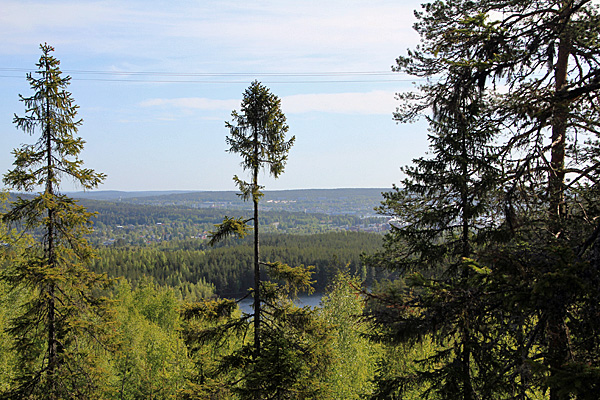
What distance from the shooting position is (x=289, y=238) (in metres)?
137

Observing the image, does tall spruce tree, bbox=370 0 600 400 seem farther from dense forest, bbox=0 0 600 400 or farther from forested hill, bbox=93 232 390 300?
forested hill, bbox=93 232 390 300

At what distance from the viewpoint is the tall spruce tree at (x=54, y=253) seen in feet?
28.6

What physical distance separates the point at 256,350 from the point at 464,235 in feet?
16.5

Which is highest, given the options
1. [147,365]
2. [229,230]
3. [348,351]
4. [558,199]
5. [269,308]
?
[558,199]

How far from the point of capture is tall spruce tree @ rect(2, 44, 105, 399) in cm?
870

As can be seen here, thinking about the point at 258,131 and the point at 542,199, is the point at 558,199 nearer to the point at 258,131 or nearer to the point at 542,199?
the point at 542,199

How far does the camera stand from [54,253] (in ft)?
29.3

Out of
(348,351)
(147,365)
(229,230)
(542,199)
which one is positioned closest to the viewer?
(542,199)

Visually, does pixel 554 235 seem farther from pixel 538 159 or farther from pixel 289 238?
pixel 289 238

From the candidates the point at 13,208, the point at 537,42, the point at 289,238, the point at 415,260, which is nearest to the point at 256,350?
the point at 415,260

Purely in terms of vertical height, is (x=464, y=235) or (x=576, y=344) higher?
(x=464, y=235)

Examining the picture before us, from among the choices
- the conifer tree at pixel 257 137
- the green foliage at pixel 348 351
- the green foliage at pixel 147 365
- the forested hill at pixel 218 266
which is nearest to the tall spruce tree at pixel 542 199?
the conifer tree at pixel 257 137

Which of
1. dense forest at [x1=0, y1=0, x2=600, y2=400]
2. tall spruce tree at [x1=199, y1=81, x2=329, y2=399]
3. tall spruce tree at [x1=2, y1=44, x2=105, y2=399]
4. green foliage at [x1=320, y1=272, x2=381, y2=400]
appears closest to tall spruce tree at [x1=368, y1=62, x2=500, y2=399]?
dense forest at [x1=0, y1=0, x2=600, y2=400]

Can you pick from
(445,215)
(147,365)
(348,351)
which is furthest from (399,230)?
(147,365)
